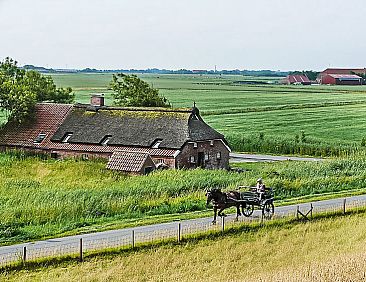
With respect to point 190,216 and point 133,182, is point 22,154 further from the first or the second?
point 190,216

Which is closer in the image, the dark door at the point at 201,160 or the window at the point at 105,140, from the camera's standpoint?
the dark door at the point at 201,160

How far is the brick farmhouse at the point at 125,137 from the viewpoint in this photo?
1783 inches

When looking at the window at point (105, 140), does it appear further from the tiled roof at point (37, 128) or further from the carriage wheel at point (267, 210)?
the carriage wheel at point (267, 210)

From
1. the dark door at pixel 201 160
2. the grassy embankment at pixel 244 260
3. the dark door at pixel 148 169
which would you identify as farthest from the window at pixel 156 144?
the grassy embankment at pixel 244 260

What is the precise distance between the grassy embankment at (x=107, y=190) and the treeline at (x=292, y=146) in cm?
1410

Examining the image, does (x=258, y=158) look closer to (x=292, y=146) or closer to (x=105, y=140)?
(x=292, y=146)

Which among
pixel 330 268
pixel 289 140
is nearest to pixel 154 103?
pixel 289 140

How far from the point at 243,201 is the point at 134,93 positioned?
35.6 meters

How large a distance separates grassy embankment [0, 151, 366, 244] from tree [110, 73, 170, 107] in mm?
15482

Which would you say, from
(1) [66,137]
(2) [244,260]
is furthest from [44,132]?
(2) [244,260]

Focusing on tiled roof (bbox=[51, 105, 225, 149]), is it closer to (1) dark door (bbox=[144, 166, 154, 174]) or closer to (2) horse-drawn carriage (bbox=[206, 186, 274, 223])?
(1) dark door (bbox=[144, 166, 154, 174])

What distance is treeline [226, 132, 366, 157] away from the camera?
59312mm

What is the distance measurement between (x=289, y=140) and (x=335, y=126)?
15.4 meters

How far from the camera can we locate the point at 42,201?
A: 2922 centimetres
